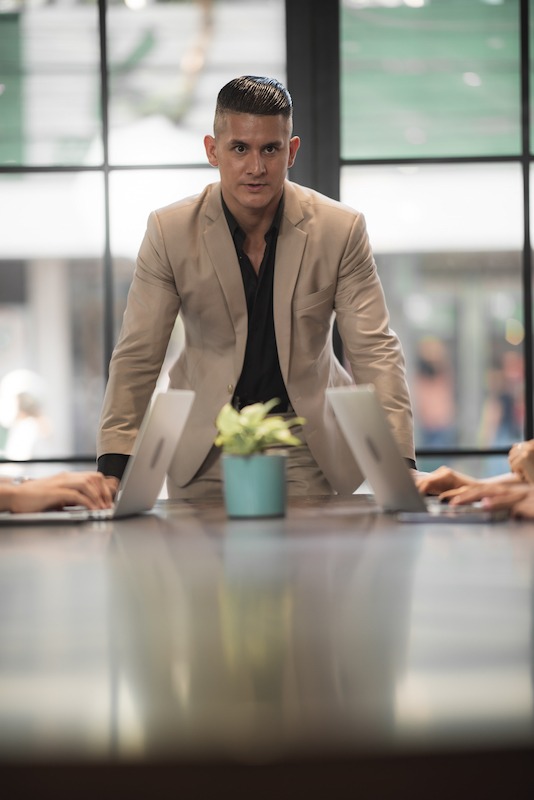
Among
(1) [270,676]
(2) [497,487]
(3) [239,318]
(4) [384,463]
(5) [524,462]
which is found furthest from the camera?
(3) [239,318]

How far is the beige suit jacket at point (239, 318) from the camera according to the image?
2.70 m

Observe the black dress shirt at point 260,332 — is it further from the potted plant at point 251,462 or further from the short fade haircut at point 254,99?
the potted plant at point 251,462

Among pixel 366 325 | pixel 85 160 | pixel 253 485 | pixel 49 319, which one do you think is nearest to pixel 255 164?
pixel 366 325

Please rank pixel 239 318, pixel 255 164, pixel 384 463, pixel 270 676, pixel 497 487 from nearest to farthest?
pixel 270 676
pixel 384 463
pixel 497 487
pixel 255 164
pixel 239 318

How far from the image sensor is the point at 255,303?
2789 mm

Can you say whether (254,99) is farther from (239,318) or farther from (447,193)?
(447,193)

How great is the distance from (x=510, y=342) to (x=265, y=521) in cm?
249

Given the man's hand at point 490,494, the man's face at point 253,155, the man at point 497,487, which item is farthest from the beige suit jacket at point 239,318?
the man's hand at point 490,494

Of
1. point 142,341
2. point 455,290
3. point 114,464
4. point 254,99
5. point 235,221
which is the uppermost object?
point 254,99

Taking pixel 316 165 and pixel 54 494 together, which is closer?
pixel 54 494

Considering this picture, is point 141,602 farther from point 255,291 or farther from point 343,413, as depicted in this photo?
point 255,291

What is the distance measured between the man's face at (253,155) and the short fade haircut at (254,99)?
0.6 inches

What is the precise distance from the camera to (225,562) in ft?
3.90

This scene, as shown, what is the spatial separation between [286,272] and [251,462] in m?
1.11
